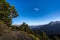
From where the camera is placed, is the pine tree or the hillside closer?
the hillside

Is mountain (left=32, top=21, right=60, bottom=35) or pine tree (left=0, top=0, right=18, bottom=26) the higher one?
pine tree (left=0, top=0, right=18, bottom=26)

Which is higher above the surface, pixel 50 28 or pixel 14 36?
pixel 50 28

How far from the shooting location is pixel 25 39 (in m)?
6.85

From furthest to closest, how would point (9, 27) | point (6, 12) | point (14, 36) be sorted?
point (9, 27), point (6, 12), point (14, 36)

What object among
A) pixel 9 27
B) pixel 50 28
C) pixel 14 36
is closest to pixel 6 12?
pixel 9 27

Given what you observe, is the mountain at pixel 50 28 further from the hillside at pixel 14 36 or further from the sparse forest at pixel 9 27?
the hillside at pixel 14 36

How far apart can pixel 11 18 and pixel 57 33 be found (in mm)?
4270

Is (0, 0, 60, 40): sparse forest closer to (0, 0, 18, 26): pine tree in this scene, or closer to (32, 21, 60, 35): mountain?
(0, 0, 18, 26): pine tree

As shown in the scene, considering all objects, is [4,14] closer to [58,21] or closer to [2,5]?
[2,5]

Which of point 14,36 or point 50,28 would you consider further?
point 50,28

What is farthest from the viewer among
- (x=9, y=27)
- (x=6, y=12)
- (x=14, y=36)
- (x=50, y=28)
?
(x=50, y=28)

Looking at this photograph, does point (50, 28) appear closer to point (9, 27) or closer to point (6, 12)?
point (9, 27)

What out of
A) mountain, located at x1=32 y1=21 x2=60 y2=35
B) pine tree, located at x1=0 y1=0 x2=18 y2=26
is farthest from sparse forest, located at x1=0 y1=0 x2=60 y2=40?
mountain, located at x1=32 y1=21 x2=60 y2=35

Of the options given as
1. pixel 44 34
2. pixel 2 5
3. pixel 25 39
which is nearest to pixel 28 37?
pixel 25 39
